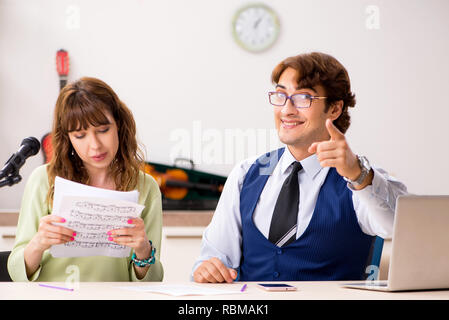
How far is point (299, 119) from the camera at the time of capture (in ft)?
5.37

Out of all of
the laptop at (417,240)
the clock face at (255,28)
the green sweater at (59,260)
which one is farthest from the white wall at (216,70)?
the laptop at (417,240)

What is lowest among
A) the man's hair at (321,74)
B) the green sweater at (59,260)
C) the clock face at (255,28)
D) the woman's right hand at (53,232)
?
the green sweater at (59,260)

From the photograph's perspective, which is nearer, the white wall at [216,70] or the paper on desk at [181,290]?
the paper on desk at [181,290]

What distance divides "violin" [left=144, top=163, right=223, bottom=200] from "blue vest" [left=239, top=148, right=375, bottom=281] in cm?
166

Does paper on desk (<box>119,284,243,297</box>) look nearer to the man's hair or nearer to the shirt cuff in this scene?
the shirt cuff

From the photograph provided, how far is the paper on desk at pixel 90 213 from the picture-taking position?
1.19 meters

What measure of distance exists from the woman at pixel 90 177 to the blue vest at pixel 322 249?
A: 295 millimetres

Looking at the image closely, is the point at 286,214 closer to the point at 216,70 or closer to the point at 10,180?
the point at 10,180

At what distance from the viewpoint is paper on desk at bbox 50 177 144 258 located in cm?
119

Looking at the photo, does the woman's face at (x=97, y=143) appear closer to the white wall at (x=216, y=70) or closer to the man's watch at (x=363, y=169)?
the man's watch at (x=363, y=169)

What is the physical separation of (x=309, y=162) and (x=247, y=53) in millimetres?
1999

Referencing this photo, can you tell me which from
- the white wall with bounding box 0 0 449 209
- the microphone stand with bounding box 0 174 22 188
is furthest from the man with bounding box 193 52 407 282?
the white wall with bounding box 0 0 449 209

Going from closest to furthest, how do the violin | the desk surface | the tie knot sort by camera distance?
the desk surface, the tie knot, the violin

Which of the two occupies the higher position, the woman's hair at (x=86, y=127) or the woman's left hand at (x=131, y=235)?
the woman's hair at (x=86, y=127)
